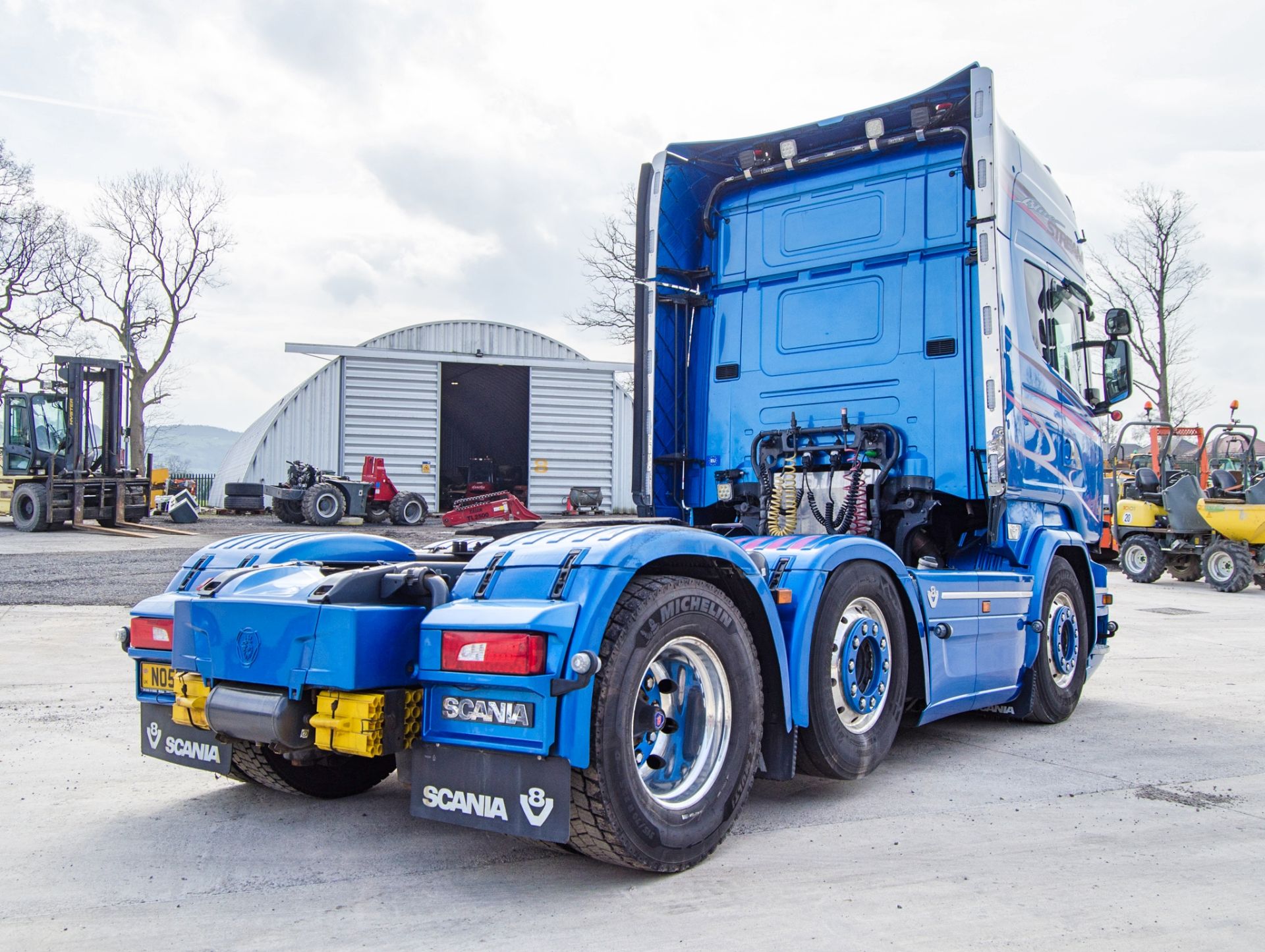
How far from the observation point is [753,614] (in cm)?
401

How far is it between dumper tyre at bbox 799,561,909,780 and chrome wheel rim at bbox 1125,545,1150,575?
16.3 meters

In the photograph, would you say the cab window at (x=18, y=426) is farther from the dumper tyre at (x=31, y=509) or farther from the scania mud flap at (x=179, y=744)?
the scania mud flap at (x=179, y=744)

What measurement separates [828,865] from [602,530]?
4.62ft

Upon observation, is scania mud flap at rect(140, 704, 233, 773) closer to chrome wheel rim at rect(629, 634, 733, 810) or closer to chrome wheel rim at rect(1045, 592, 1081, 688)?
chrome wheel rim at rect(629, 634, 733, 810)

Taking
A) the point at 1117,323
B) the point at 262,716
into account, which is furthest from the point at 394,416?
the point at 262,716

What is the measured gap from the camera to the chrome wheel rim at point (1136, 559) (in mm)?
19016

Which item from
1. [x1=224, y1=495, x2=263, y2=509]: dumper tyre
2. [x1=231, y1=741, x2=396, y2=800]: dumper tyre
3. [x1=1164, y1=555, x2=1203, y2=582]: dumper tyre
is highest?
[x1=224, y1=495, x2=263, y2=509]: dumper tyre

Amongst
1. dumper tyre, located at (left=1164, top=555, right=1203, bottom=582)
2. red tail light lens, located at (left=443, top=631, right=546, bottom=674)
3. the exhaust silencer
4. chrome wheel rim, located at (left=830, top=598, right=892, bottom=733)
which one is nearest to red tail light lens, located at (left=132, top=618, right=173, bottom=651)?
the exhaust silencer

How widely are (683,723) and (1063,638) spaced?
3.89 metres

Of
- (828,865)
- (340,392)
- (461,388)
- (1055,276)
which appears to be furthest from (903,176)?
(461,388)

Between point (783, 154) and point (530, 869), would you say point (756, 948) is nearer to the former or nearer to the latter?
point (530, 869)

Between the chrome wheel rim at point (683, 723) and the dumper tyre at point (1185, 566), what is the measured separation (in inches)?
710

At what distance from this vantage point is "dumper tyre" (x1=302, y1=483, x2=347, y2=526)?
23609mm

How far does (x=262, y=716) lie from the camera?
332cm
